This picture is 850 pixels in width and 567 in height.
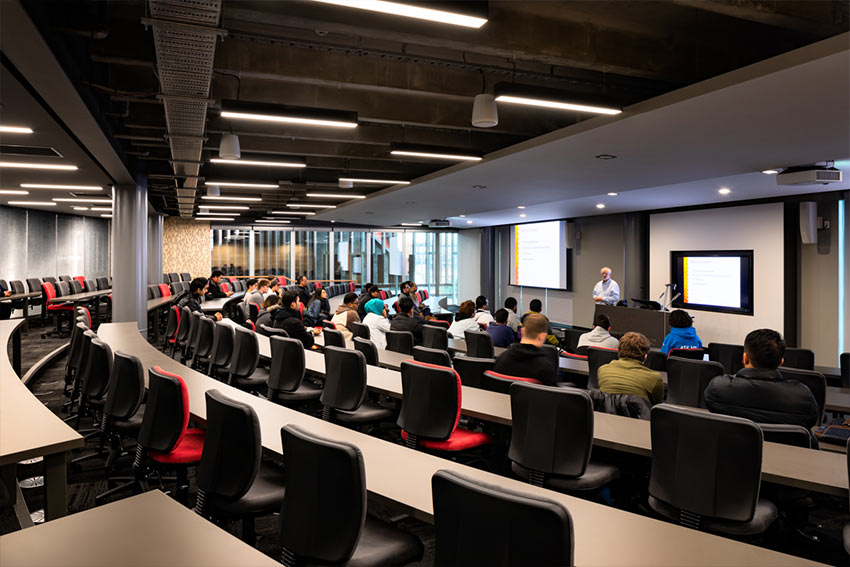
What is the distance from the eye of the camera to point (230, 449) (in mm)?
2381

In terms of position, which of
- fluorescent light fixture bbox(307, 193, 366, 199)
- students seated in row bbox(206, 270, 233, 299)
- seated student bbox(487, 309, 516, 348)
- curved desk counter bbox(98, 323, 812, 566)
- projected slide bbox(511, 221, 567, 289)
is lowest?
curved desk counter bbox(98, 323, 812, 566)

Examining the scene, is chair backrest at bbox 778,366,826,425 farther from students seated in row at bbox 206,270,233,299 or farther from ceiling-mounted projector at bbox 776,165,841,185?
students seated in row at bbox 206,270,233,299

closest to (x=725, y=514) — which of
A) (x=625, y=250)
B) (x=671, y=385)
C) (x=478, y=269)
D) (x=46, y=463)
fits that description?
(x=671, y=385)

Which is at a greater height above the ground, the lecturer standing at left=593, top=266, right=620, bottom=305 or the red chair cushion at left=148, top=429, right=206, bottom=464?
the lecturer standing at left=593, top=266, right=620, bottom=305

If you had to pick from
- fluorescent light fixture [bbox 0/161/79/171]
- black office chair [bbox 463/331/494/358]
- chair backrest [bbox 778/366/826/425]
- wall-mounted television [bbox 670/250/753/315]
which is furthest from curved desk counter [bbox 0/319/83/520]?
wall-mounted television [bbox 670/250/753/315]

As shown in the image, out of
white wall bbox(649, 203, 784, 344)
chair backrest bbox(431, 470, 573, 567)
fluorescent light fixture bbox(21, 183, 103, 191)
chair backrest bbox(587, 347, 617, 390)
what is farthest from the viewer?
white wall bbox(649, 203, 784, 344)

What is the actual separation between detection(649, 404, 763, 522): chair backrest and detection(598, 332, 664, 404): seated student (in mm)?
940

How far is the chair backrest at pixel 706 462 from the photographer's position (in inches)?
89.0

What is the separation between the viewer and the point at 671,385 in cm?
450

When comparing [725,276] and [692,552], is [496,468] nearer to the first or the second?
[692,552]

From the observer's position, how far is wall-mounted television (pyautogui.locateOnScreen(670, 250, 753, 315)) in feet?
33.2

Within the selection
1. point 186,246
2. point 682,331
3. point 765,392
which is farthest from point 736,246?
point 186,246

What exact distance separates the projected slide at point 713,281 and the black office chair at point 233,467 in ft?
33.5

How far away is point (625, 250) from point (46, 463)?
12.9 metres
